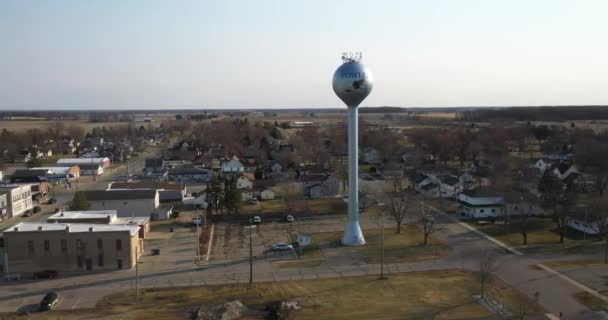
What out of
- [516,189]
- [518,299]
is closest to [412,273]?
[518,299]

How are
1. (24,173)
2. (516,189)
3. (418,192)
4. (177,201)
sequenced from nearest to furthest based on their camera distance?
(516,189)
(177,201)
(418,192)
(24,173)

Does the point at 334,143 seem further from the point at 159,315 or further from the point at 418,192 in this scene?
the point at 159,315

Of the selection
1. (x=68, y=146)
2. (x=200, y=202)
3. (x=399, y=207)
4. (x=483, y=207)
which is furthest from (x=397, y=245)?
(x=68, y=146)

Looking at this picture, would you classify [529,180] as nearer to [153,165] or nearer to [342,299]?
[342,299]

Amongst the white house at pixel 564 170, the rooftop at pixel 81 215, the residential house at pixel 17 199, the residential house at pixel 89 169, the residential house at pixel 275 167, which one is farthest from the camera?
the residential house at pixel 89 169

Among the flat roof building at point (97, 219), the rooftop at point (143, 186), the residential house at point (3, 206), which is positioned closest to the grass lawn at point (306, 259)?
the flat roof building at point (97, 219)

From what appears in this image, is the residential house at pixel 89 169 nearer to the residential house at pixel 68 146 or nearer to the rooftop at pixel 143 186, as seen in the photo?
the rooftop at pixel 143 186
